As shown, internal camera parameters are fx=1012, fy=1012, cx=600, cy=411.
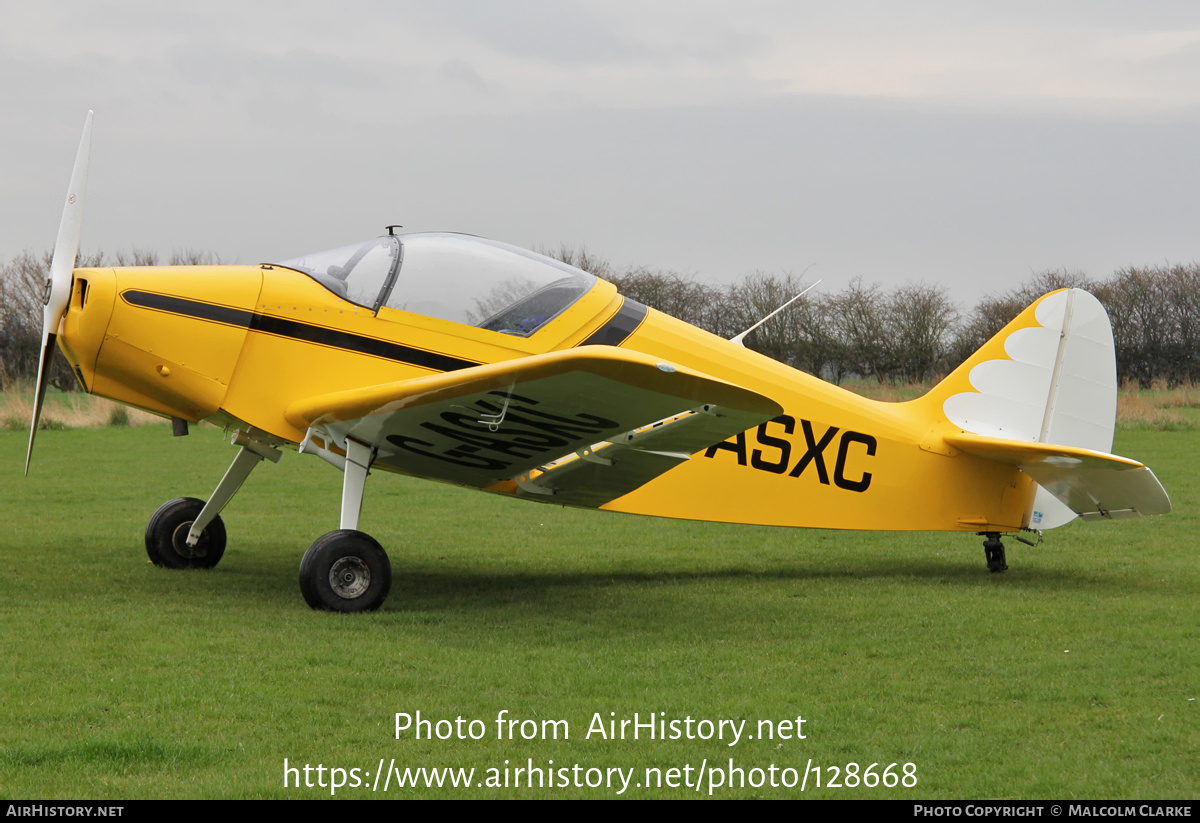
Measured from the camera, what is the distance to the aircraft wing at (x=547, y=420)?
5.03 m

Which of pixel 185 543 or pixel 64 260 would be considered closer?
pixel 64 260

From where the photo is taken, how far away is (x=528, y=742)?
3.85 metres

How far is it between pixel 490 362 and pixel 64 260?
262cm

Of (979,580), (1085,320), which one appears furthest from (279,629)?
(1085,320)

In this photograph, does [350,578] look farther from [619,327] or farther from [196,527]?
[619,327]

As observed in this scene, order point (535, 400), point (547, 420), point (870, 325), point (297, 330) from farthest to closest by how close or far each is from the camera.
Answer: point (870, 325)
point (297, 330)
point (547, 420)
point (535, 400)

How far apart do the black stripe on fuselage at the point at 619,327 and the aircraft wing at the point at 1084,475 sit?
2666 mm

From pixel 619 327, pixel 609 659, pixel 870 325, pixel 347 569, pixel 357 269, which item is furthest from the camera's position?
pixel 870 325

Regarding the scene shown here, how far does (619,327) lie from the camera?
6.93 metres

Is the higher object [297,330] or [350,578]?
[297,330]

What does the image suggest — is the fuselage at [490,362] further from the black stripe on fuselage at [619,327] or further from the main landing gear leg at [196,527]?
the main landing gear leg at [196,527]

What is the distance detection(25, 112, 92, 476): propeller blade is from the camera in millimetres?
5988

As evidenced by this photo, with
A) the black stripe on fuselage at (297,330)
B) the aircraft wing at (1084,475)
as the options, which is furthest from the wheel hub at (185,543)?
the aircraft wing at (1084,475)

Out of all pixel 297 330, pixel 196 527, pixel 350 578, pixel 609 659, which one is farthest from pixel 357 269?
pixel 609 659
